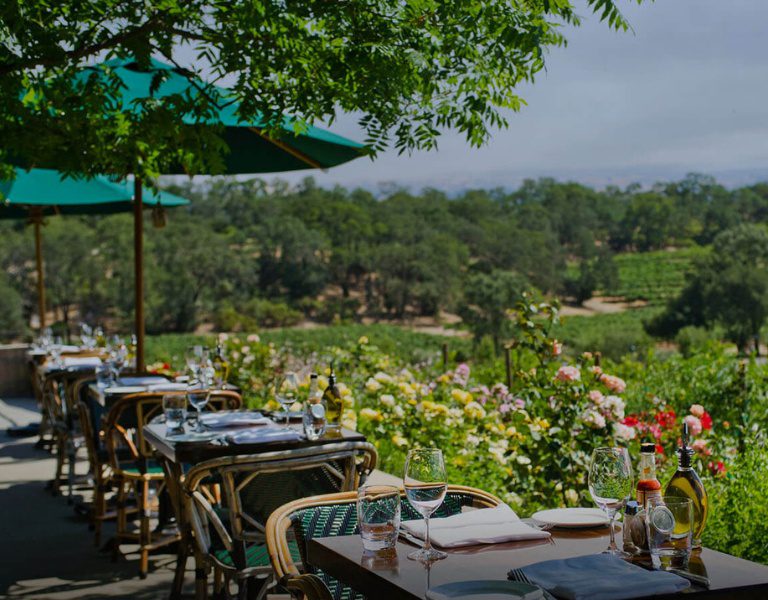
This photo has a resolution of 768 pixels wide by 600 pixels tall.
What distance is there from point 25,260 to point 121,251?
4.85 meters

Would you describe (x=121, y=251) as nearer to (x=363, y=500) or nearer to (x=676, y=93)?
(x=363, y=500)

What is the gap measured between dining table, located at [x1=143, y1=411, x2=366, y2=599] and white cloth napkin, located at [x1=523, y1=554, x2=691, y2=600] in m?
1.49

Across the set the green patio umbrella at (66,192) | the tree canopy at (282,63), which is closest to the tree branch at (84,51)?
the tree canopy at (282,63)

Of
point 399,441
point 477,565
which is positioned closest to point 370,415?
point 399,441

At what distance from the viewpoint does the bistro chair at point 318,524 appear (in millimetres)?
1960

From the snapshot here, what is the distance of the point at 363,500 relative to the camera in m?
1.67

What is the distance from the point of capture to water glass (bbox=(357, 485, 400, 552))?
1662 mm

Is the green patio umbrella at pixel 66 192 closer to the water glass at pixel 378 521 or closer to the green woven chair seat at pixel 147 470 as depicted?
the green woven chair seat at pixel 147 470

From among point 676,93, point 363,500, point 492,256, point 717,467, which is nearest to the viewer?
point 363,500

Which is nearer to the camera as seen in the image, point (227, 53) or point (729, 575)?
point (729, 575)

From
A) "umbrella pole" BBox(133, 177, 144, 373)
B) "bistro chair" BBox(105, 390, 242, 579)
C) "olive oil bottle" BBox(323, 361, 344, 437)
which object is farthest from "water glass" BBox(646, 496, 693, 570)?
"umbrella pole" BBox(133, 177, 144, 373)

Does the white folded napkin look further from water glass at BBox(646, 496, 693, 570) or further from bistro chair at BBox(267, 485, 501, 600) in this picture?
water glass at BBox(646, 496, 693, 570)

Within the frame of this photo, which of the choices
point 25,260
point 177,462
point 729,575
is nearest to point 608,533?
point 729,575

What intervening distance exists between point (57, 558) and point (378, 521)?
117 inches
